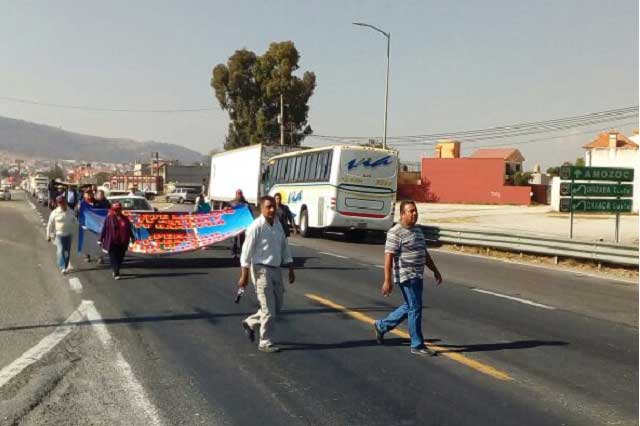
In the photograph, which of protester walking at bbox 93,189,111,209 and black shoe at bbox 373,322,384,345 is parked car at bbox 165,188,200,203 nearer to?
protester walking at bbox 93,189,111,209

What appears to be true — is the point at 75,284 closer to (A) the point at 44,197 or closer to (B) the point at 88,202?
(B) the point at 88,202

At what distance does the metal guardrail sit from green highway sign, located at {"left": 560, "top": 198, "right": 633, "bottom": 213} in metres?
1.84

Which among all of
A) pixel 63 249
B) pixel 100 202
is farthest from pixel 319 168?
pixel 63 249

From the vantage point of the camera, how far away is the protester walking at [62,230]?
14180 mm

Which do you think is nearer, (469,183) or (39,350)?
(39,350)

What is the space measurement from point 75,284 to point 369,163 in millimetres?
13523

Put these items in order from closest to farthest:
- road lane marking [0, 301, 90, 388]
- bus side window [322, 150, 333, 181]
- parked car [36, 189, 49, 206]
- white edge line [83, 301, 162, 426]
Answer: white edge line [83, 301, 162, 426] → road lane marking [0, 301, 90, 388] → bus side window [322, 150, 333, 181] → parked car [36, 189, 49, 206]

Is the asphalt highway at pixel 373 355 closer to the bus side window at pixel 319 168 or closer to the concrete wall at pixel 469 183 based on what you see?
the bus side window at pixel 319 168

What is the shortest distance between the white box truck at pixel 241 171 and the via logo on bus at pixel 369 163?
31.2ft

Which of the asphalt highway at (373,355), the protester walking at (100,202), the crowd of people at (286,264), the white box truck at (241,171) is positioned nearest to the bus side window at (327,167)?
the white box truck at (241,171)

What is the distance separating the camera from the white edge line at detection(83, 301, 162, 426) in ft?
18.0

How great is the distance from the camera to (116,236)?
13648 mm

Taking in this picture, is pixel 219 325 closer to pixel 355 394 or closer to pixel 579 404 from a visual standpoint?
pixel 355 394

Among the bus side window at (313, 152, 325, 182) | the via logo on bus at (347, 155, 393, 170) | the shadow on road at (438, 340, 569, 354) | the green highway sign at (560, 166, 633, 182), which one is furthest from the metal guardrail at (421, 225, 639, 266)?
the shadow on road at (438, 340, 569, 354)
